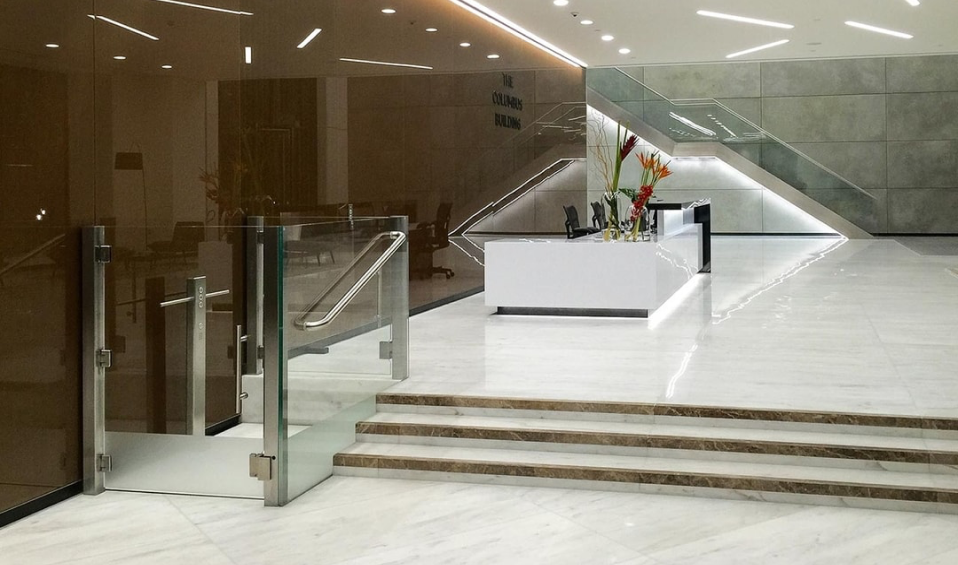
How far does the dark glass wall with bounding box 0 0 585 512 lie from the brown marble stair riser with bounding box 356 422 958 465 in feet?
3.19

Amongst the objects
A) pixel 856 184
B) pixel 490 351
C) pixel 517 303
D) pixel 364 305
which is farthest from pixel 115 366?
pixel 856 184

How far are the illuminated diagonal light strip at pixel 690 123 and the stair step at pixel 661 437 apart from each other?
1644 cm

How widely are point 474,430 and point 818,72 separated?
65.7 ft

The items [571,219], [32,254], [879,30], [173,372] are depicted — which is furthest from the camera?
[571,219]

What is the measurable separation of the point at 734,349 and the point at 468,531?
371cm

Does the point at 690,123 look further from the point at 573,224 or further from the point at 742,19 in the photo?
the point at 742,19

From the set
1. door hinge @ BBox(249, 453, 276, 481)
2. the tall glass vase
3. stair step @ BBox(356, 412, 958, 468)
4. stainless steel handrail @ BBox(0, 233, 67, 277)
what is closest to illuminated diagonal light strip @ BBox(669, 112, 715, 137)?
the tall glass vase

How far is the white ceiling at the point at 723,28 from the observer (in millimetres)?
11742

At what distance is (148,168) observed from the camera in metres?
5.15

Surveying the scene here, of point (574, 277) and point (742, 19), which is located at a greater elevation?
point (742, 19)

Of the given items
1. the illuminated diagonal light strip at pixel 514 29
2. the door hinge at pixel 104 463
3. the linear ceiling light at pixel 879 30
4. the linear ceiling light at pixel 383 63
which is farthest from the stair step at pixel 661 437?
the linear ceiling light at pixel 879 30

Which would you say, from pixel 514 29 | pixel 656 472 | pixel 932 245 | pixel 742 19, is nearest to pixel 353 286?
pixel 656 472

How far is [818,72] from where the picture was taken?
22.8 metres

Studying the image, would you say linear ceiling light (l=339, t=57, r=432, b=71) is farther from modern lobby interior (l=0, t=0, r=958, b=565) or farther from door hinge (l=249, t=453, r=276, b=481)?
door hinge (l=249, t=453, r=276, b=481)
